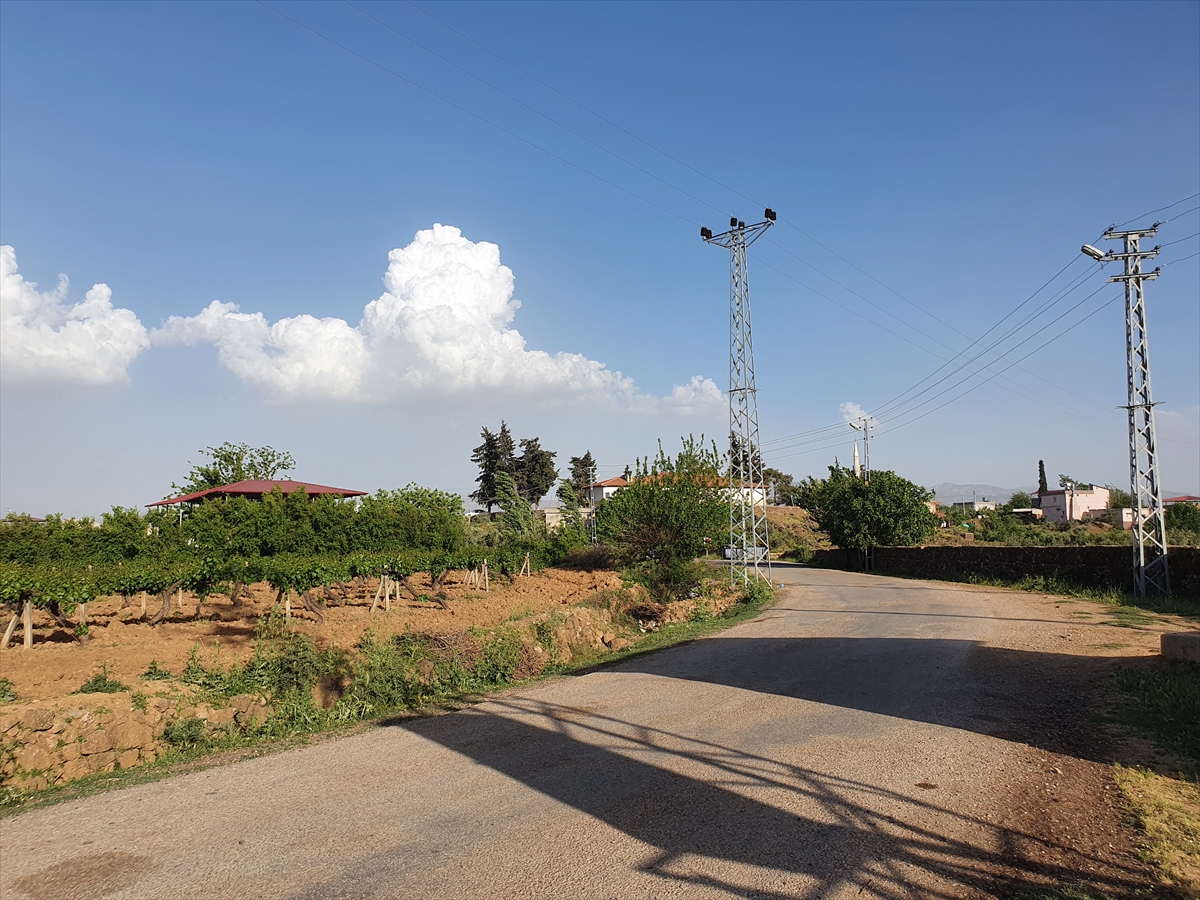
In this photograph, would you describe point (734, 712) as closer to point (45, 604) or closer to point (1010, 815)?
point (1010, 815)

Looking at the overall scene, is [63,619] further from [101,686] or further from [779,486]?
[779,486]

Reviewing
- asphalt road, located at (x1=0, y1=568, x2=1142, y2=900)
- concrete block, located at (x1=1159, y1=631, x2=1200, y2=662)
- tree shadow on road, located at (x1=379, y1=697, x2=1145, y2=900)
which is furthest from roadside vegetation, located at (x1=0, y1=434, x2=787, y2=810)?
concrete block, located at (x1=1159, y1=631, x2=1200, y2=662)

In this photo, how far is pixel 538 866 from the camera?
17.0ft

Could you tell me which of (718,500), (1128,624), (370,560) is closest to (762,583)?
(718,500)

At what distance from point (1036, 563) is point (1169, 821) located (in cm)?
2398

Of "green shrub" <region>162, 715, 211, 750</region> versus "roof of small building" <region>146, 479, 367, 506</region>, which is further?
"roof of small building" <region>146, 479, 367, 506</region>

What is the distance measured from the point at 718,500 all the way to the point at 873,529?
17.5 m

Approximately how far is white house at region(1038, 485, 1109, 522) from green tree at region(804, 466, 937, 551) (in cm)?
3892

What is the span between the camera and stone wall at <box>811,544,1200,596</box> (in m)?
20.2

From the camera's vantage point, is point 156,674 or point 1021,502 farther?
point 1021,502

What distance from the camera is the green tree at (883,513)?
41031 mm

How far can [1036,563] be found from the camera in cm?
2675

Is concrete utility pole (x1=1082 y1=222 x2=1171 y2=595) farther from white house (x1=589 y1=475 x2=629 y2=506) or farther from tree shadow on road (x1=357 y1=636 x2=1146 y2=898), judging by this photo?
white house (x1=589 y1=475 x2=629 y2=506)

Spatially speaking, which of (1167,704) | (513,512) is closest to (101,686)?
(1167,704)
